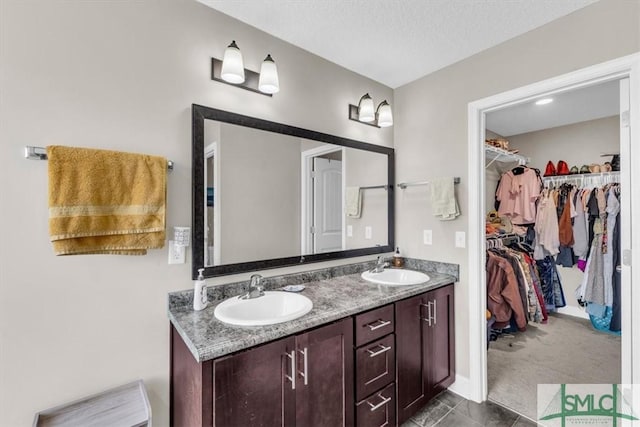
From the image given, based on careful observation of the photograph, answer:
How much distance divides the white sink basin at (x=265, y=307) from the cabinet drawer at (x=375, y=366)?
0.40m

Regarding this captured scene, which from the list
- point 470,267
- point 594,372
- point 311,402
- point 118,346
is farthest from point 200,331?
point 594,372

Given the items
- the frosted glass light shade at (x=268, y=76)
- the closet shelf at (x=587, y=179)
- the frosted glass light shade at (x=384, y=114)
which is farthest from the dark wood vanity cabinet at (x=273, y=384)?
the closet shelf at (x=587, y=179)

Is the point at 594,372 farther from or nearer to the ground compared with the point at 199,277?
nearer to the ground

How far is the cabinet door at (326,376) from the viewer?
1.30 meters

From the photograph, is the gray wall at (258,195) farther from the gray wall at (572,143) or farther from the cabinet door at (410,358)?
the gray wall at (572,143)

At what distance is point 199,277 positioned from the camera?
59.6 inches

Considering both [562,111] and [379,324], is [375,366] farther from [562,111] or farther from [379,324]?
[562,111]

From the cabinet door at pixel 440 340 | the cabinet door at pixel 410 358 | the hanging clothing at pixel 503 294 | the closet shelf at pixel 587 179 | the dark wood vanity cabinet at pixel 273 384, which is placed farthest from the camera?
the closet shelf at pixel 587 179

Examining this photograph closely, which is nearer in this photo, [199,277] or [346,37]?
[199,277]

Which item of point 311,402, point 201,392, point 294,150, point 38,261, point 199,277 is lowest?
point 311,402

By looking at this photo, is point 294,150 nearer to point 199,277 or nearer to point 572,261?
point 199,277

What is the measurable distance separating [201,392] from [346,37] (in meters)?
2.09

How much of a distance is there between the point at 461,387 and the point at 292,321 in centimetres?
167

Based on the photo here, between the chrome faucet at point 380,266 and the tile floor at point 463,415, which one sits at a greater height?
the chrome faucet at point 380,266
